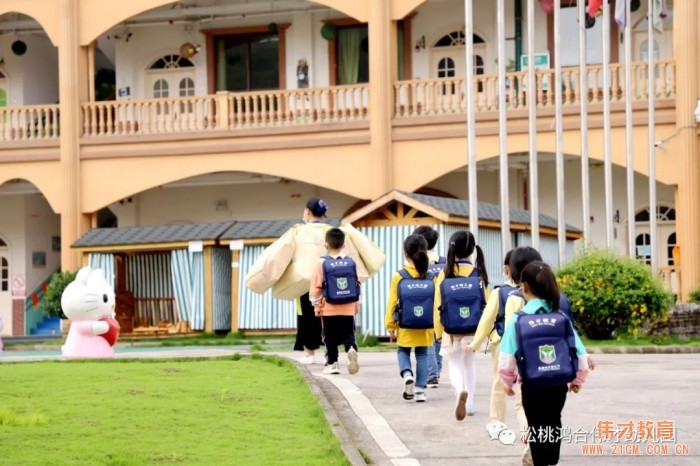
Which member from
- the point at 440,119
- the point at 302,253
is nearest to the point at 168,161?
→ the point at 440,119

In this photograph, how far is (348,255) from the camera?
51.6ft

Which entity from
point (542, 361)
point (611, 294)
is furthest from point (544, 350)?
point (611, 294)

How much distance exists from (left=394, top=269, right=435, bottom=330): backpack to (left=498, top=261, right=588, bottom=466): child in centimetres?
383

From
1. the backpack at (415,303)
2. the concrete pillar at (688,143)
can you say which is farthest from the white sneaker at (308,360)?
the concrete pillar at (688,143)

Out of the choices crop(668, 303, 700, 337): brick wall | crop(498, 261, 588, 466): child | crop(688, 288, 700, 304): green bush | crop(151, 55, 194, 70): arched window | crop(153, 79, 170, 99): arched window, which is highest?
crop(151, 55, 194, 70): arched window

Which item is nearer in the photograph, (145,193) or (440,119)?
(440,119)

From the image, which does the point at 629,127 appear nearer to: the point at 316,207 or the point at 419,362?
the point at 316,207

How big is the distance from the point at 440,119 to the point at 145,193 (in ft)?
29.7

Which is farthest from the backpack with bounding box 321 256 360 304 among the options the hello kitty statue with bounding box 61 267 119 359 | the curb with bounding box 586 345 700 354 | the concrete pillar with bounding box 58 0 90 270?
the concrete pillar with bounding box 58 0 90 270

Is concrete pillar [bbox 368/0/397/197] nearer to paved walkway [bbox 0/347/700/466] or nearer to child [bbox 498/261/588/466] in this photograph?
paved walkway [bbox 0/347/700/466]

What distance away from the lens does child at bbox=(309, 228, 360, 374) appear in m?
14.5

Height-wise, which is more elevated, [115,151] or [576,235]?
[115,151]

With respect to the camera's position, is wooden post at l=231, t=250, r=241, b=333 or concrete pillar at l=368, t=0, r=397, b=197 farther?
concrete pillar at l=368, t=0, r=397, b=197

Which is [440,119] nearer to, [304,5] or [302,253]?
[304,5]
